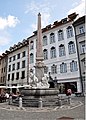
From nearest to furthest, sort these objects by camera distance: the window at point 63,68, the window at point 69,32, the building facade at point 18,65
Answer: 1. the window at point 63,68
2. the window at point 69,32
3. the building facade at point 18,65

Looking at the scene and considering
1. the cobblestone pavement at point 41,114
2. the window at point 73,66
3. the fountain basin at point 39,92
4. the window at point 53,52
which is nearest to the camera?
the cobblestone pavement at point 41,114

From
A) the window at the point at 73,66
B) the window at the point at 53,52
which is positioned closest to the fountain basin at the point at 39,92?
the window at the point at 73,66

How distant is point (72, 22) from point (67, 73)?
29.6 feet

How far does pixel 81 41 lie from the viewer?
86.8 feet

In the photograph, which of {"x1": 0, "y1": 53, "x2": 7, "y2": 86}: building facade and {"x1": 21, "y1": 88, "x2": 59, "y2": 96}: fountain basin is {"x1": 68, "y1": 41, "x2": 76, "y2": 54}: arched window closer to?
{"x1": 21, "y1": 88, "x2": 59, "y2": 96}: fountain basin

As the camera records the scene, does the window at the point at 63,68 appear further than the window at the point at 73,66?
Yes

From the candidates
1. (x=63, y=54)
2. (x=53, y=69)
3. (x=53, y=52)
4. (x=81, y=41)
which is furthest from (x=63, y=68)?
(x=81, y=41)

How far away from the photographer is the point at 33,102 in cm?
1281

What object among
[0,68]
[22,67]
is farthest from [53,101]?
[0,68]

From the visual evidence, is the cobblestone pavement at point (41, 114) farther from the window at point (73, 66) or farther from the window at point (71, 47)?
the window at point (71, 47)

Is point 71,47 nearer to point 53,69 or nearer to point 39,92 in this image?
point 53,69

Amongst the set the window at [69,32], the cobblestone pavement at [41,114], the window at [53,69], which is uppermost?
the window at [69,32]

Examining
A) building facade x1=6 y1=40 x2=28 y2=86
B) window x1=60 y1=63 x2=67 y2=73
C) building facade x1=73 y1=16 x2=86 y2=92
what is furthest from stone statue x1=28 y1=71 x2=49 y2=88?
building facade x1=6 y1=40 x2=28 y2=86

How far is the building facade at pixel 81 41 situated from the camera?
999 inches
